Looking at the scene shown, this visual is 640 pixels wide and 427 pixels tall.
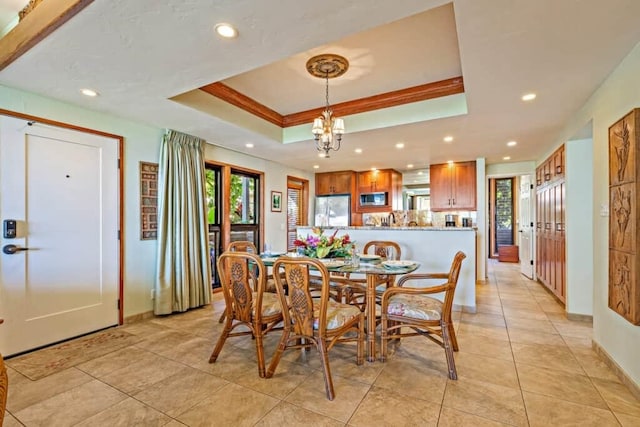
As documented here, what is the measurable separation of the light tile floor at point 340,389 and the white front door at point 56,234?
24.0 inches

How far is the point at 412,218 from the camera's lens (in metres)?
6.81

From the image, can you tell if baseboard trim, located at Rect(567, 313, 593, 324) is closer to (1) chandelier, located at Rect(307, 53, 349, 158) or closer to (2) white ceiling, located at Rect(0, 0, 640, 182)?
(2) white ceiling, located at Rect(0, 0, 640, 182)

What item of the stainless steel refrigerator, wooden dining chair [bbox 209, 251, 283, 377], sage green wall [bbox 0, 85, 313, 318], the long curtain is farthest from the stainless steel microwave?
wooden dining chair [bbox 209, 251, 283, 377]

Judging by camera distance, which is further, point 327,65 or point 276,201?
point 276,201

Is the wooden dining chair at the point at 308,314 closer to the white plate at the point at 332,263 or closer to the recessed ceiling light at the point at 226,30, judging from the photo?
the white plate at the point at 332,263

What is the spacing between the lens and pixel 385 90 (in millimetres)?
3381

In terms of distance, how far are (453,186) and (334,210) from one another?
8.28 ft

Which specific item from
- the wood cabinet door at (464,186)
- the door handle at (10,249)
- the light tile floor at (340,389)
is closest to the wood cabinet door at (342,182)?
the wood cabinet door at (464,186)

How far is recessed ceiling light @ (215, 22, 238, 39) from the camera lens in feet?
5.86

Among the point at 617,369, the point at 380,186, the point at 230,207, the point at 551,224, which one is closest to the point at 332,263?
the point at 617,369

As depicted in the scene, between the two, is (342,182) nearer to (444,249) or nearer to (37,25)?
(444,249)

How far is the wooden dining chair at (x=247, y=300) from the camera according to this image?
7.47 ft

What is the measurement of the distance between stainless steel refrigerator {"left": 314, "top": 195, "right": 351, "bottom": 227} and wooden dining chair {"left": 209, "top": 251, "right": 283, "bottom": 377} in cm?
427

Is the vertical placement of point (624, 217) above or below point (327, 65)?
below
